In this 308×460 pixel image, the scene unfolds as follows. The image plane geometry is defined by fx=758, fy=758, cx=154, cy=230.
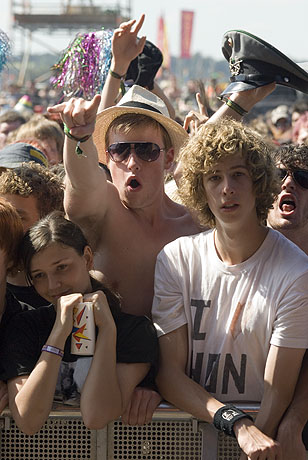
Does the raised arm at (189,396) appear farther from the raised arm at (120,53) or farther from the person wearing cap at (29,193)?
the raised arm at (120,53)

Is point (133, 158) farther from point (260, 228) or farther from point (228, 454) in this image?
point (228, 454)

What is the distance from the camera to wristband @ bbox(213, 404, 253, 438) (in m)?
2.70

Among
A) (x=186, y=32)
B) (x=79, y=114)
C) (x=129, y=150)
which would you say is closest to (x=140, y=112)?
(x=129, y=150)

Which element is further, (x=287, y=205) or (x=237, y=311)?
(x=287, y=205)

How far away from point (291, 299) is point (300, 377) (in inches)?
12.4

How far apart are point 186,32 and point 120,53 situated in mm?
52412

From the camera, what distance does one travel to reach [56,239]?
10.0 ft

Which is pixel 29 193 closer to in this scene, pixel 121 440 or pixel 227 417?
pixel 121 440

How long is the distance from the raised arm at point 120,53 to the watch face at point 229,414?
6.38ft

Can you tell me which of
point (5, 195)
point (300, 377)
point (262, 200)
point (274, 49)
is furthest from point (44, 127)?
point (300, 377)

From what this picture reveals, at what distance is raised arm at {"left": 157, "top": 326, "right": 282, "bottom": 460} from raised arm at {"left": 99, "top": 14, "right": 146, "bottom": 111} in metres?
1.58

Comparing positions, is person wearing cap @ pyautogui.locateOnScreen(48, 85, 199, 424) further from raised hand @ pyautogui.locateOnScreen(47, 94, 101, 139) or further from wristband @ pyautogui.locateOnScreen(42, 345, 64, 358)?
wristband @ pyautogui.locateOnScreen(42, 345, 64, 358)

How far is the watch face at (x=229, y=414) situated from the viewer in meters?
2.71

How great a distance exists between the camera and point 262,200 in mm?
3092
